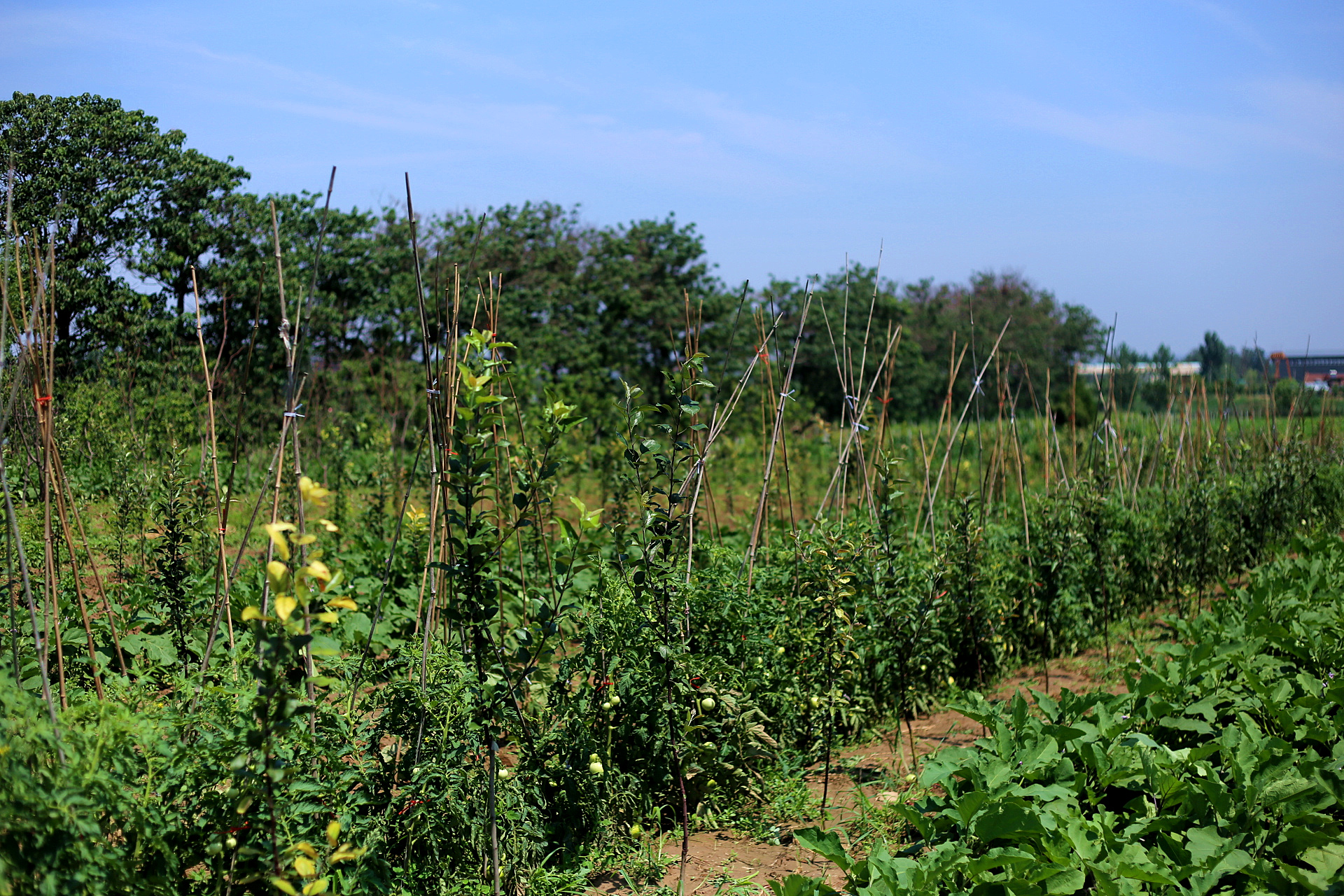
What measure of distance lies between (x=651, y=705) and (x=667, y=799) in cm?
42

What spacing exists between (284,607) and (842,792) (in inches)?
98.0

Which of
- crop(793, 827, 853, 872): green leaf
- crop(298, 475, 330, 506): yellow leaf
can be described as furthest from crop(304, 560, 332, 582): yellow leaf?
crop(793, 827, 853, 872): green leaf

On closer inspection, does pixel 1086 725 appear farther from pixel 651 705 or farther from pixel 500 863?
pixel 500 863

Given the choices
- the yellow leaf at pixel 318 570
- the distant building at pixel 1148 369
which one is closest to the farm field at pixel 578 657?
the yellow leaf at pixel 318 570

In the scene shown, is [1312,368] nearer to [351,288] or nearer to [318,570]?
[351,288]

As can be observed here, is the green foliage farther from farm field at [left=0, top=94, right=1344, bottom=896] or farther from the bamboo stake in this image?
the bamboo stake

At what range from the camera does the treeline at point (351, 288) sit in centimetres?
404

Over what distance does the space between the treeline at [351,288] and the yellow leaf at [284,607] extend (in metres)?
0.78

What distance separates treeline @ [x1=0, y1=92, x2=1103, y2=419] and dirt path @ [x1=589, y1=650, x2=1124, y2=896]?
1664mm

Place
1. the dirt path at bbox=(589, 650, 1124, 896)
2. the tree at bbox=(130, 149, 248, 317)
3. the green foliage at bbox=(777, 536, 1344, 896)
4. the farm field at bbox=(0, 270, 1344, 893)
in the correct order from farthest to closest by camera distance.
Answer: the tree at bbox=(130, 149, 248, 317) → the dirt path at bbox=(589, 650, 1124, 896) → the green foliage at bbox=(777, 536, 1344, 896) → the farm field at bbox=(0, 270, 1344, 893)

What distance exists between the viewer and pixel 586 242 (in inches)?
613

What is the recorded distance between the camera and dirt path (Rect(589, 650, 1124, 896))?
9.03 feet

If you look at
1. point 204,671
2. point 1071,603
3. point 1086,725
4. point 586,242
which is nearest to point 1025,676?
point 1071,603

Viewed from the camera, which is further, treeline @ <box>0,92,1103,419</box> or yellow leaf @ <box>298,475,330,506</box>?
treeline @ <box>0,92,1103,419</box>
